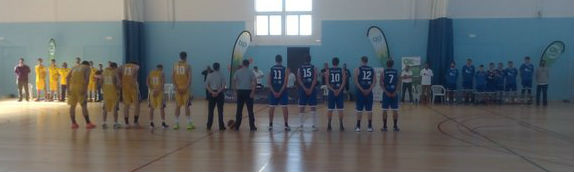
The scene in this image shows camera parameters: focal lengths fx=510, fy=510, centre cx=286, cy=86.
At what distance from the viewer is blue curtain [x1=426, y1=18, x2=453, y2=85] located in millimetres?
17672

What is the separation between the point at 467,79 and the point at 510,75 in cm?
138

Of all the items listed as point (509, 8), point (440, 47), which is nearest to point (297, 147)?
point (440, 47)

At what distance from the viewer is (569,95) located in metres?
18.0

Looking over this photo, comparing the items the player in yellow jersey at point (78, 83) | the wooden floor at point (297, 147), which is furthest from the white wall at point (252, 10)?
the player in yellow jersey at point (78, 83)

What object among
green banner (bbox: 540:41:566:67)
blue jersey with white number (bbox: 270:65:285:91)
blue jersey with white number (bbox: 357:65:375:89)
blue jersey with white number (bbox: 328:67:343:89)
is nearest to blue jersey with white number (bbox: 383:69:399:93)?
blue jersey with white number (bbox: 357:65:375:89)

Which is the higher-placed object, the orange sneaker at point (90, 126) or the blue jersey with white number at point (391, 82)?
the blue jersey with white number at point (391, 82)

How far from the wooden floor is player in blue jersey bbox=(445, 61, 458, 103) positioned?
5.35m

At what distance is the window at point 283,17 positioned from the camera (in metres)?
18.7

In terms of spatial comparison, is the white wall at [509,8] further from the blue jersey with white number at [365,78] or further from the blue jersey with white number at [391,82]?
the blue jersey with white number at [365,78]

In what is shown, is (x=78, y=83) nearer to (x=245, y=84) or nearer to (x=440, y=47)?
(x=245, y=84)

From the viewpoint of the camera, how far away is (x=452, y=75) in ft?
56.9

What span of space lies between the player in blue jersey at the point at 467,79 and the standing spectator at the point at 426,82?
119 cm

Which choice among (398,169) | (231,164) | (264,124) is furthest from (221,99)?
(398,169)

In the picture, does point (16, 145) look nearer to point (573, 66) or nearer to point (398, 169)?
point (398, 169)
